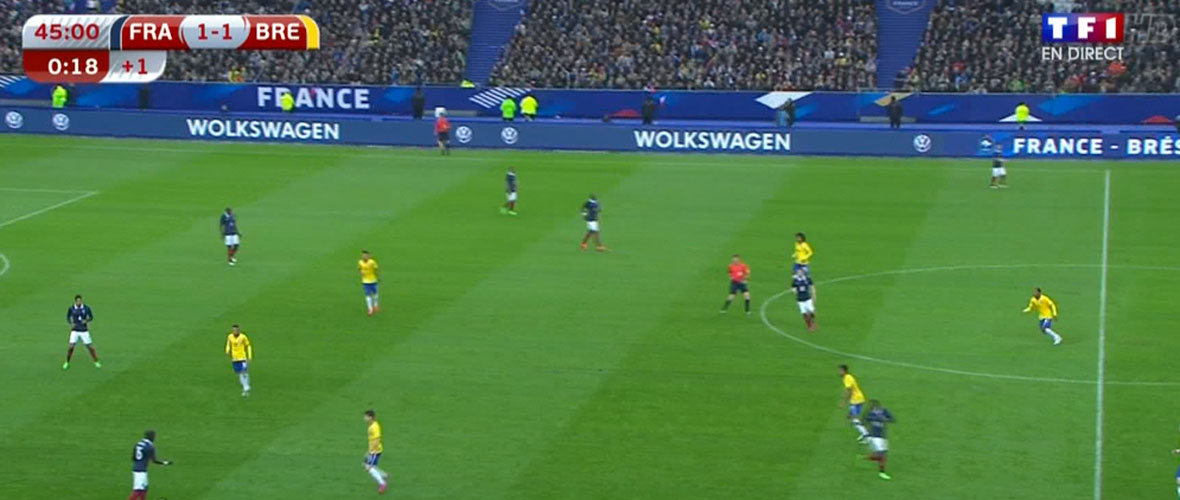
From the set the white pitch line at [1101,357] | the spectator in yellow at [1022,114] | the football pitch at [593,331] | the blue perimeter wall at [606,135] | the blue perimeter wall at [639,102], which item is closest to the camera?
the white pitch line at [1101,357]

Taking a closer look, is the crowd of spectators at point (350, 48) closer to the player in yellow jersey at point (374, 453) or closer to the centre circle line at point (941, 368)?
the centre circle line at point (941, 368)

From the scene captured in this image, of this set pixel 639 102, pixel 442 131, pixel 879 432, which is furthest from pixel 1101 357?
pixel 639 102

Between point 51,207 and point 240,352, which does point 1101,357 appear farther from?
point 51,207

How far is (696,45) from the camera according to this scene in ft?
267

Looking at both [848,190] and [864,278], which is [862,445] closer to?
[864,278]

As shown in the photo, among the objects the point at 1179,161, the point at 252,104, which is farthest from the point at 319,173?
the point at 1179,161

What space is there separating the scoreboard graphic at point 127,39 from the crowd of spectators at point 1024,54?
165 ft

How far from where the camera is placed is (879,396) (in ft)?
132

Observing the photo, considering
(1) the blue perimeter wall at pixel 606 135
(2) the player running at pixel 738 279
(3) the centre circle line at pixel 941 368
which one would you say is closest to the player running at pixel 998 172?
(1) the blue perimeter wall at pixel 606 135

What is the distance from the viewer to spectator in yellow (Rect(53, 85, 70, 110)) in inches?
3142

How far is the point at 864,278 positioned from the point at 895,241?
503 centimetres

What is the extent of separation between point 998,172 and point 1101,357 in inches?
841

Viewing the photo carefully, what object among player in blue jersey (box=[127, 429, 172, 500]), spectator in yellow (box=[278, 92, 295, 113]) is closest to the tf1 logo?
spectator in yellow (box=[278, 92, 295, 113])

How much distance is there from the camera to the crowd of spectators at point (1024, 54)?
7644cm
